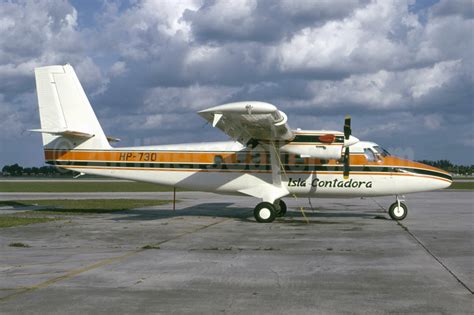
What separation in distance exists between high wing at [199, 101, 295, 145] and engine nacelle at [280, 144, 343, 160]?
0.53 meters

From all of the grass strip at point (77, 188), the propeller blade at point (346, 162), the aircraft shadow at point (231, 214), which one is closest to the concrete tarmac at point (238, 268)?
the propeller blade at point (346, 162)

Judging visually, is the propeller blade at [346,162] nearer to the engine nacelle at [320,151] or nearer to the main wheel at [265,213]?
the engine nacelle at [320,151]

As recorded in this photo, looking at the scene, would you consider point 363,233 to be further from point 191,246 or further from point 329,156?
point 191,246

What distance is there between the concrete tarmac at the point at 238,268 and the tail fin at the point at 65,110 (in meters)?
4.37

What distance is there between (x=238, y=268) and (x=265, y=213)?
9.70 metres

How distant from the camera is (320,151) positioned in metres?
19.4

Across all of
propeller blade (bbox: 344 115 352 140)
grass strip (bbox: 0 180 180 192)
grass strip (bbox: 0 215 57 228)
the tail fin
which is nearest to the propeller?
propeller blade (bbox: 344 115 352 140)

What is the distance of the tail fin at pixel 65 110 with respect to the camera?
2222 cm

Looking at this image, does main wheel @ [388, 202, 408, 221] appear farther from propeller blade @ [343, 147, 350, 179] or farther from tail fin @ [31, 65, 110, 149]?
tail fin @ [31, 65, 110, 149]

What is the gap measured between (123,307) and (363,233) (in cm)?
1083

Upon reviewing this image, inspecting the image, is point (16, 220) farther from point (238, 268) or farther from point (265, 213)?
point (238, 268)

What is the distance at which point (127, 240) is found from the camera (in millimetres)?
14891

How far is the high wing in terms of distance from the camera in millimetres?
15883

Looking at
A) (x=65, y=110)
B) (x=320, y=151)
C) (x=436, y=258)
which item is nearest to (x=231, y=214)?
(x=320, y=151)
